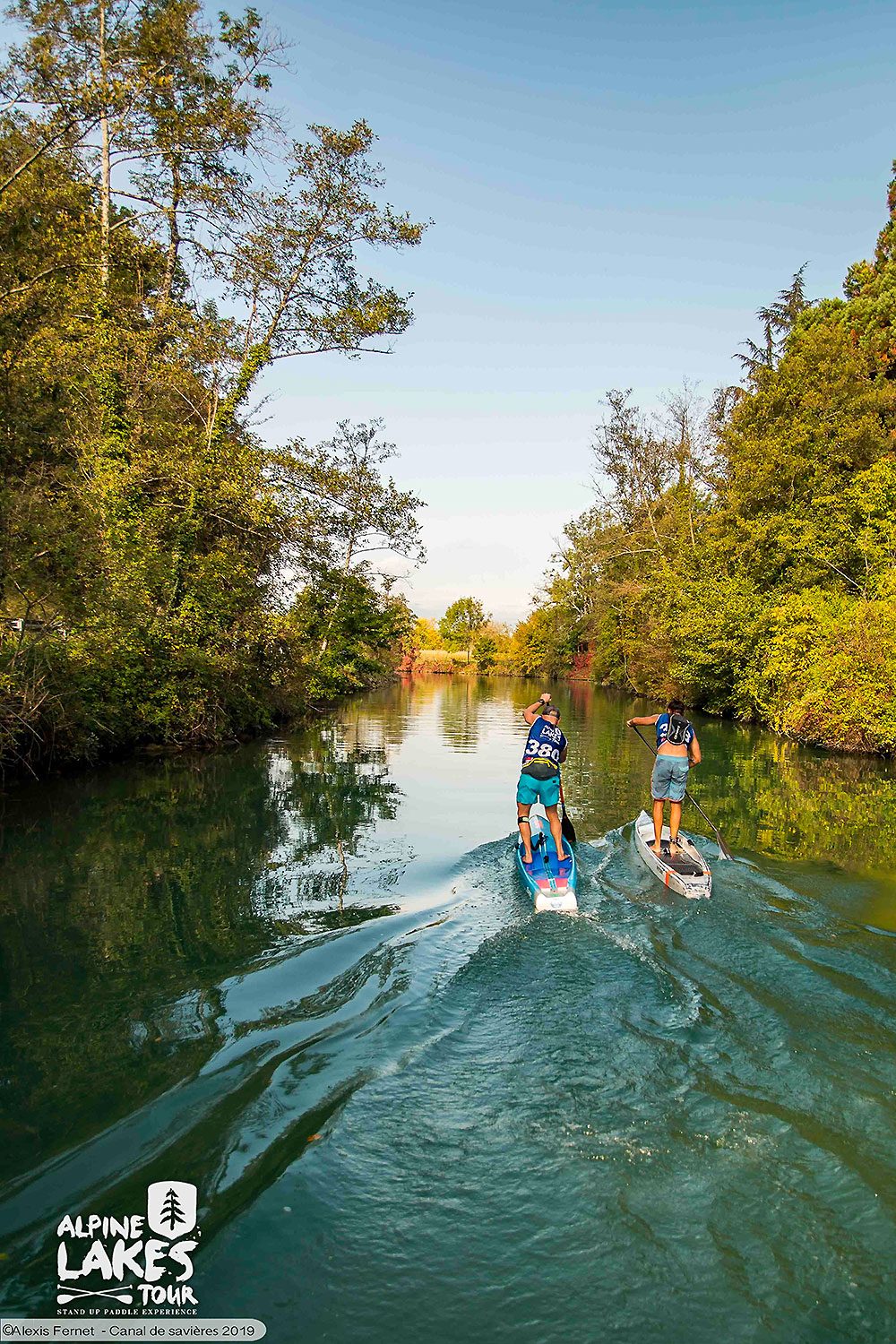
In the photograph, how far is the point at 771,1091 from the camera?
14.5ft

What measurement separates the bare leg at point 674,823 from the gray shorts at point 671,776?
0.09m

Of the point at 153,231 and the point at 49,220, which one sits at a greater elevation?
the point at 153,231

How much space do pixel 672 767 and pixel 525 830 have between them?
86.1 inches

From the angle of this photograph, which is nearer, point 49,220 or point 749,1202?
point 749,1202

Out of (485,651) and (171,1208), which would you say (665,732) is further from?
(485,651)

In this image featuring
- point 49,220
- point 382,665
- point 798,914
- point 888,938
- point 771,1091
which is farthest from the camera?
point 382,665

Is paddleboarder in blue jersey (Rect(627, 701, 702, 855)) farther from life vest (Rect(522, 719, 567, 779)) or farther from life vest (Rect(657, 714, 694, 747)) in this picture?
life vest (Rect(522, 719, 567, 779))

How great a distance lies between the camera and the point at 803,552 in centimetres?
2706

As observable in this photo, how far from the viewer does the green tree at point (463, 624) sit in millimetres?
117938

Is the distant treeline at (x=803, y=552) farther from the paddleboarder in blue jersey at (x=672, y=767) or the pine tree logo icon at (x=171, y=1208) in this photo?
the pine tree logo icon at (x=171, y=1208)

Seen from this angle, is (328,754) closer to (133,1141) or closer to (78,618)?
(78,618)

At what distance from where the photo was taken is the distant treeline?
21359 millimetres

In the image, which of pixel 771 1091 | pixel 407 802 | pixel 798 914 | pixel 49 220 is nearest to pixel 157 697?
pixel 407 802

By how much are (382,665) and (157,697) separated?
1775 centimetres
